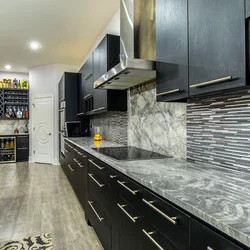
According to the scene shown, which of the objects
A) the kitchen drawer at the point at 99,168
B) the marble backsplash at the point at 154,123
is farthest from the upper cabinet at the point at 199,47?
the kitchen drawer at the point at 99,168

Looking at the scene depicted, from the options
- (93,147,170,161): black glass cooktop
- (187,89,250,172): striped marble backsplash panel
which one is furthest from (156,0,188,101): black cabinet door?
(93,147,170,161): black glass cooktop

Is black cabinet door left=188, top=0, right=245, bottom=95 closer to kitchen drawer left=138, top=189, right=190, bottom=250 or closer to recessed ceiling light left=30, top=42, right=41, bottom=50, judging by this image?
kitchen drawer left=138, top=189, right=190, bottom=250

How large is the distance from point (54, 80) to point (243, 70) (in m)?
6.01

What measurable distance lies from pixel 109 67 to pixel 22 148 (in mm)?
4973

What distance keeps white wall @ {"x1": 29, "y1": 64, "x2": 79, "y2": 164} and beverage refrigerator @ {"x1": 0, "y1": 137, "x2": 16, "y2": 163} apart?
1.40 metres

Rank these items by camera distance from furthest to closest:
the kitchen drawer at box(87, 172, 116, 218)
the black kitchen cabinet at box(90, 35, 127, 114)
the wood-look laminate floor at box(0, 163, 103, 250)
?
the black kitchen cabinet at box(90, 35, 127, 114)
the wood-look laminate floor at box(0, 163, 103, 250)
the kitchen drawer at box(87, 172, 116, 218)

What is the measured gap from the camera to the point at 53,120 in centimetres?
628

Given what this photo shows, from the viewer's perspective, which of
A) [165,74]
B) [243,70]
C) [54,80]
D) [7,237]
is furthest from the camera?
[54,80]

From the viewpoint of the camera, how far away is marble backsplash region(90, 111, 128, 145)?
313 cm

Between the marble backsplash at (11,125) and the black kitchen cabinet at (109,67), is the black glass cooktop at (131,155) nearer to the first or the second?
the black kitchen cabinet at (109,67)

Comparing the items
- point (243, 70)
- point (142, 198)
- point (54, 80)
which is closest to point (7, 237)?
point (142, 198)

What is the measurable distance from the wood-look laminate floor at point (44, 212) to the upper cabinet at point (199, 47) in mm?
1676

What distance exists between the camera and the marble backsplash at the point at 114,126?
3129 mm

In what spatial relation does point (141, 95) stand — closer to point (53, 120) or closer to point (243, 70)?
point (243, 70)
